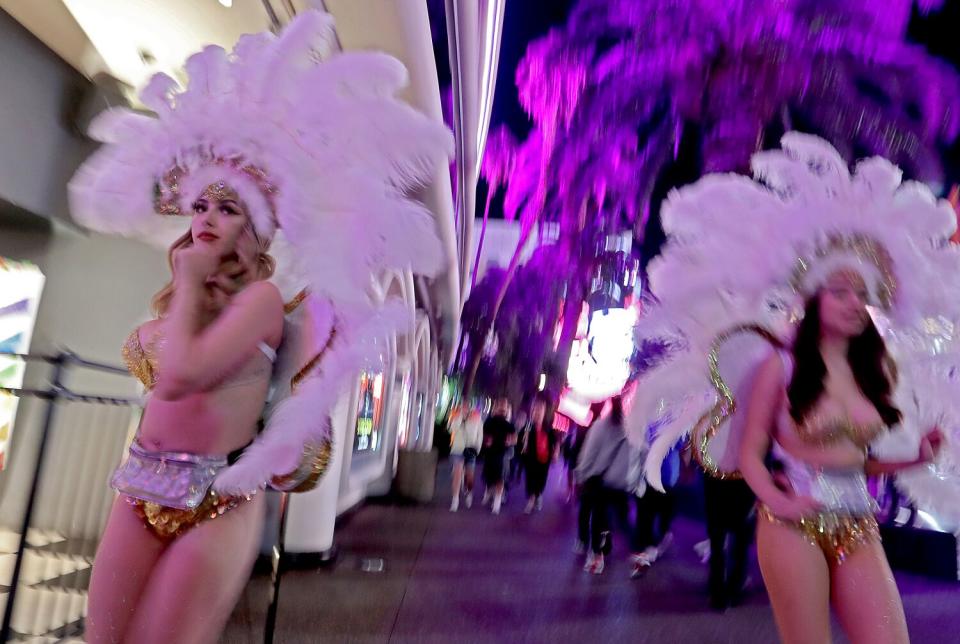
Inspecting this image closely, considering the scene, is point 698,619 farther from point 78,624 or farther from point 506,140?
point 506,140

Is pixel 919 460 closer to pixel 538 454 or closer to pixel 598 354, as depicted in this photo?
pixel 538 454

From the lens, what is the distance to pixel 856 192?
228cm

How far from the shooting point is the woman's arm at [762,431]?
2.09 meters

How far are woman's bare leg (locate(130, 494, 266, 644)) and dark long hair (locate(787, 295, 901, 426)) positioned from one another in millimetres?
1703

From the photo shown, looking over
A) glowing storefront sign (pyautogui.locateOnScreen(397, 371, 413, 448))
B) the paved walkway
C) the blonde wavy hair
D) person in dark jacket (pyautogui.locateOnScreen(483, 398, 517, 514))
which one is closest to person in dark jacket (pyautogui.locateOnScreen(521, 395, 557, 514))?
person in dark jacket (pyautogui.locateOnScreen(483, 398, 517, 514))

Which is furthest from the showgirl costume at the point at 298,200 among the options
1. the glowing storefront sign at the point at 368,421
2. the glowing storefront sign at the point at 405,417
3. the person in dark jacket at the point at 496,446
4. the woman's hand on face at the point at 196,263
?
the glowing storefront sign at the point at 405,417

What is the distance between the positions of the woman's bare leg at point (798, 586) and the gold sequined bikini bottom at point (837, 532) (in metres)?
0.02

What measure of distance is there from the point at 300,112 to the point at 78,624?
3104 millimetres

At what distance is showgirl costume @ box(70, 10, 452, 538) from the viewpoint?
1.58m

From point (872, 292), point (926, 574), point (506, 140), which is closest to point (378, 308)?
point (872, 292)

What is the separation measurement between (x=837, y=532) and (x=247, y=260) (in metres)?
1.83

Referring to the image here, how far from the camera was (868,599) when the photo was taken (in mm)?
1937

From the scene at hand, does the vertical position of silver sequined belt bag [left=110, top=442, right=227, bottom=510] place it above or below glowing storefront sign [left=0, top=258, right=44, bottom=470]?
below

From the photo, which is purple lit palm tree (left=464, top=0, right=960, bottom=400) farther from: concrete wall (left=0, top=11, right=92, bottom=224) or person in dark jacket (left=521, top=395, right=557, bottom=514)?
concrete wall (left=0, top=11, right=92, bottom=224)
